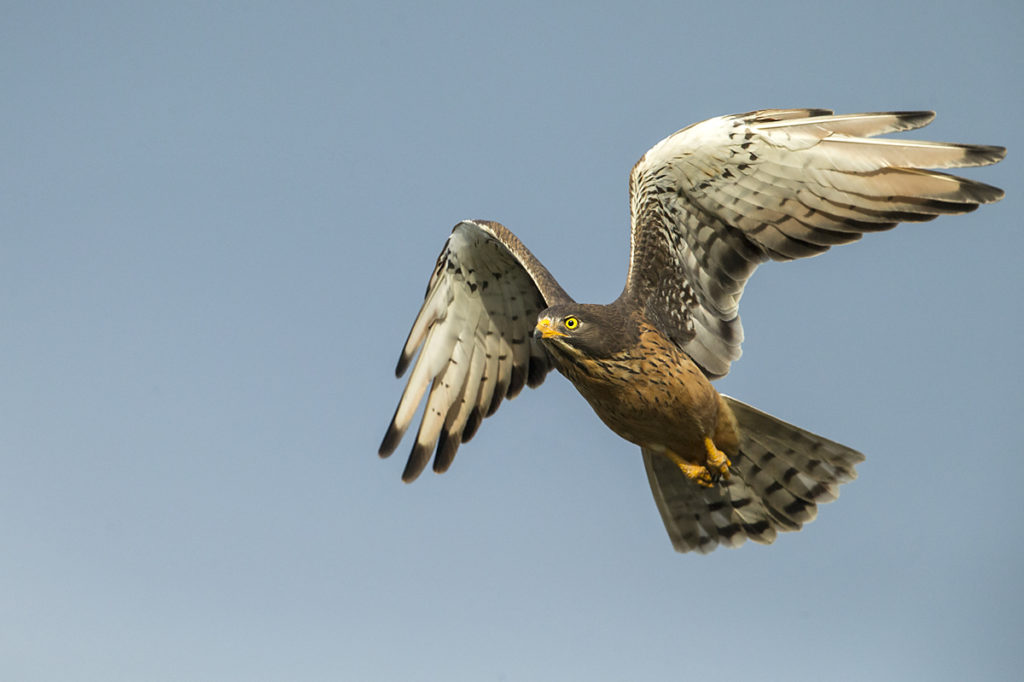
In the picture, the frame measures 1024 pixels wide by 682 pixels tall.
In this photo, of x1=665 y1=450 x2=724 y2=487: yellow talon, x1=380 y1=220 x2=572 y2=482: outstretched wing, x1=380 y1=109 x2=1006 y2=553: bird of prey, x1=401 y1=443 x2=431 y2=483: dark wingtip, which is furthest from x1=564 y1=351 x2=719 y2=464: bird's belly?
x1=401 y1=443 x2=431 y2=483: dark wingtip

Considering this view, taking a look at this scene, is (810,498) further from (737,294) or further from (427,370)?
(427,370)

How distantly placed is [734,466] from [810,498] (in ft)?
2.11

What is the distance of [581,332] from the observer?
7.04 meters

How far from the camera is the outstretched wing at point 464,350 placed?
8711 mm

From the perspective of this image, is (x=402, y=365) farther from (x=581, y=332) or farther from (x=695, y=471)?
(x=695, y=471)

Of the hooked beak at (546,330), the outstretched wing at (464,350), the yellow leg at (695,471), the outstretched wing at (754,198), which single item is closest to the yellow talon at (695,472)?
the yellow leg at (695,471)

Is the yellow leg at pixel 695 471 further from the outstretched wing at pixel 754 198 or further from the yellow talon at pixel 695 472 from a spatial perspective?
the outstretched wing at pixel 754 198

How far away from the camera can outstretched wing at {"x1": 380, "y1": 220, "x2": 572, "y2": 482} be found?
28.6ft

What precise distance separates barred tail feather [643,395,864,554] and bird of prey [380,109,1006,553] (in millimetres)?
12

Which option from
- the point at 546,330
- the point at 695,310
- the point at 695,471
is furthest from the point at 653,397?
the point at 695,471

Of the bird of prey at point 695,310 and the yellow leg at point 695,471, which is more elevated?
the bird of prey at point 695,310

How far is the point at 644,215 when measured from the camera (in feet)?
25.3

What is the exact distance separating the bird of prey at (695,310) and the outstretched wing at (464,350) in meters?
0.01

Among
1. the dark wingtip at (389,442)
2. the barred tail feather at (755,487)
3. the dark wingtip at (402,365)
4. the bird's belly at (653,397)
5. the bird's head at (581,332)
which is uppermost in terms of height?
the dark wingtip at (402,365)
